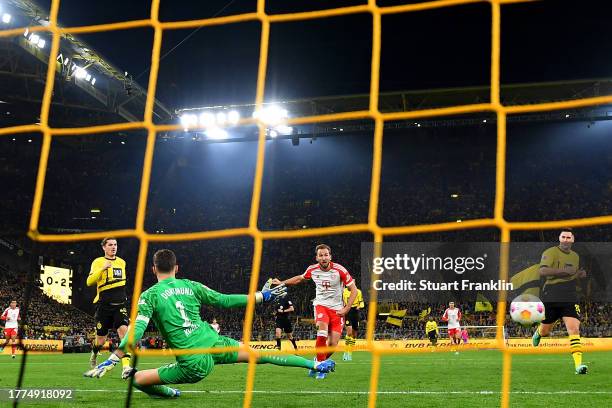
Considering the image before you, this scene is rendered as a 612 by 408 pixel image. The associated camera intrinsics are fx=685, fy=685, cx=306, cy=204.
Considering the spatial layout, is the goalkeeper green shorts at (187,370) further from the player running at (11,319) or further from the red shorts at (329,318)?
the player running at (11,319)

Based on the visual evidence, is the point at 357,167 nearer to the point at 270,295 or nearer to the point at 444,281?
the point at 444,281

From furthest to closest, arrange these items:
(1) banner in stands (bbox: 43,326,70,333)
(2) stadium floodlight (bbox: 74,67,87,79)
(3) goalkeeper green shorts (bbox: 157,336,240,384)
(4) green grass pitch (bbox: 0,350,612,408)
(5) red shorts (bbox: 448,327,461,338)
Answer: (1) banner in stands (bbox: 43,326,70,333) < (2) stadium floodlight (bbox: 74,67,87,79) < (5) red shorts (bbox: 448,327,461,338) < (4) green grass pitch (bbox: 0,350,612,408) < (3) goalkeeper green shorts (bbox: 157,336,240,384)

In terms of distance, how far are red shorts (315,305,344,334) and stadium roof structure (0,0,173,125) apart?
984cm

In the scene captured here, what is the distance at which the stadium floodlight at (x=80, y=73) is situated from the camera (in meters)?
18.2

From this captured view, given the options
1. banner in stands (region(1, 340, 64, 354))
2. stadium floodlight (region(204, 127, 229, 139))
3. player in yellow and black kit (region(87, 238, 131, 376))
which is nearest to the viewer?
player in yellow and black kit (region(87, 238, 131, 376))

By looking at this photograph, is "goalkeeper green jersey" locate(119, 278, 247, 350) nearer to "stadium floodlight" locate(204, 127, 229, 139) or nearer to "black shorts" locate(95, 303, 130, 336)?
"black shorts" locate(95, 303, 130, 336)

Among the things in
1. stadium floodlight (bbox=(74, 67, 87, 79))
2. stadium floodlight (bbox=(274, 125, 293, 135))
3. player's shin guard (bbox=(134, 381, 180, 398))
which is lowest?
player's shin guard (bbox=(134, 381, 180, 398))

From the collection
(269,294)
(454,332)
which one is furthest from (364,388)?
(454,332)

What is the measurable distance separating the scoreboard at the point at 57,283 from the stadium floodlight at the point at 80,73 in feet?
39.1

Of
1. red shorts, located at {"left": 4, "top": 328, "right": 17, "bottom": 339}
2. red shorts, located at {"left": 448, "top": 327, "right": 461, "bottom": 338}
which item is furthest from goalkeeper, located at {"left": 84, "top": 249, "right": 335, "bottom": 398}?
red shorts, located at {"left": 4, "top": 328, "right": 17, "bottom": 339}

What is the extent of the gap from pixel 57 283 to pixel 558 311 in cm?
2624

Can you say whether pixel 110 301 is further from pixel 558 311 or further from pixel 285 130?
pixel 285 130

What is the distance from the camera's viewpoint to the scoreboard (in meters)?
28.7

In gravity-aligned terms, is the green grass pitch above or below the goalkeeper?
below
